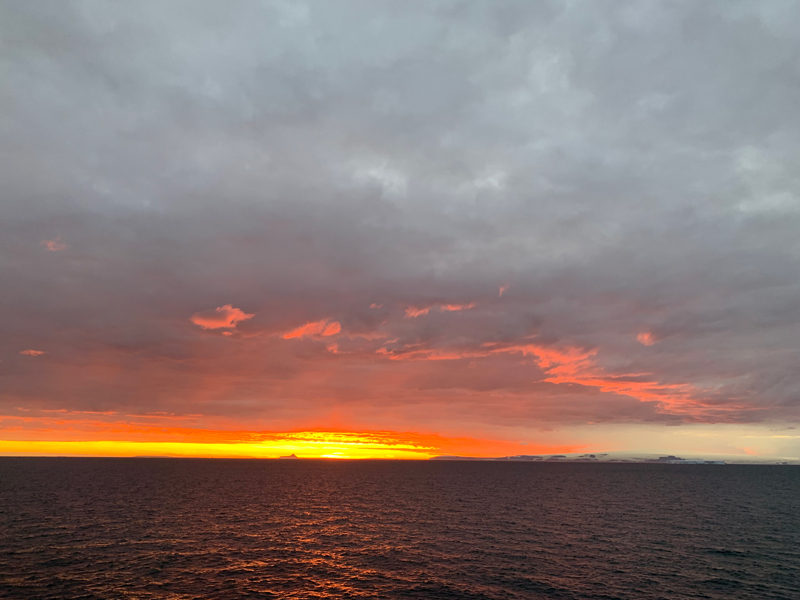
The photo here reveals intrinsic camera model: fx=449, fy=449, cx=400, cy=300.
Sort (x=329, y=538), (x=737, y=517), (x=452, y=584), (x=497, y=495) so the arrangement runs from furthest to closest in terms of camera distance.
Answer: (x=497, y=495) < (x=737, y=517) < (x=329, y=538) < (x=452, y=584)

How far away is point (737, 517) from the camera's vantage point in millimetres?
112500

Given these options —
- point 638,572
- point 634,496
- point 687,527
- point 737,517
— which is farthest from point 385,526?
point 634,496

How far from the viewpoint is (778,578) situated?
194 ft

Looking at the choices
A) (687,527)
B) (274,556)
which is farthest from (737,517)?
(274,556)

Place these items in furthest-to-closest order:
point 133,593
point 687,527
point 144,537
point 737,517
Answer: point 737,517
point 687,527
point 144,537
point 133,593

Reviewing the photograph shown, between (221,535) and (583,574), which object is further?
(221,535)

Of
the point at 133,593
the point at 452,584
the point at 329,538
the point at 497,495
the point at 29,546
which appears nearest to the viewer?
the point at 133,593

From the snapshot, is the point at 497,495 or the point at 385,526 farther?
the point at 497,495

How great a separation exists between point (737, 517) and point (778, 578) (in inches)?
2608

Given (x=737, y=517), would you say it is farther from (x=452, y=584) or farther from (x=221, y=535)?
(x=221, y=535)

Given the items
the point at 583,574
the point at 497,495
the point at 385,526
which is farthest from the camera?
the point at 497,495

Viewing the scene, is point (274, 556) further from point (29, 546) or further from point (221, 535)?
point (29, 546)

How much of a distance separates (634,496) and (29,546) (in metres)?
170

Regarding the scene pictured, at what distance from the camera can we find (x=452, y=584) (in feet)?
171
